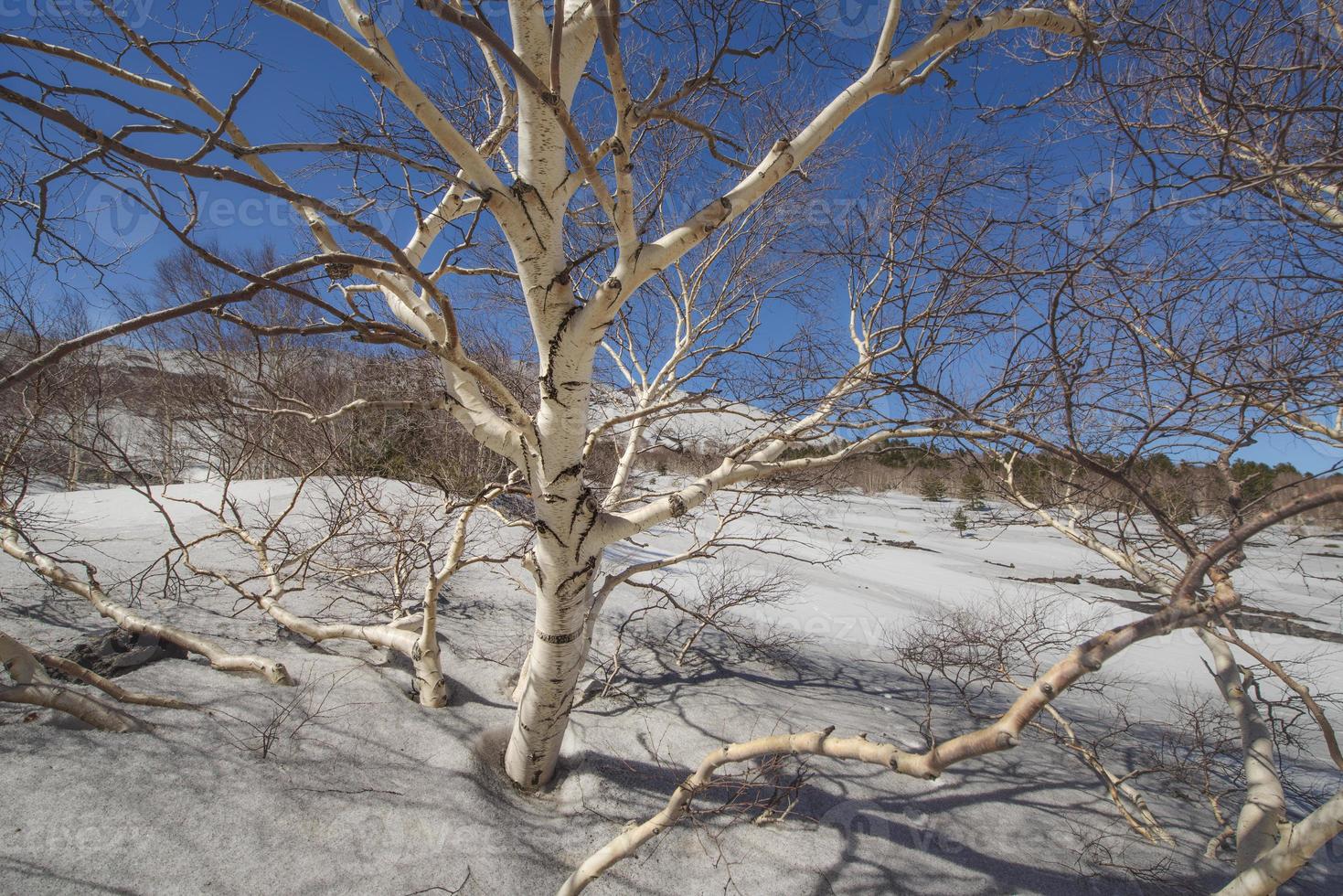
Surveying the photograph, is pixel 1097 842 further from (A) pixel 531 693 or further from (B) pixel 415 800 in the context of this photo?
(B) pixel 415 800

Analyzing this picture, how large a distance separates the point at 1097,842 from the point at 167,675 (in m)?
5.62

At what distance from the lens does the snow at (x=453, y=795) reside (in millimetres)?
2453

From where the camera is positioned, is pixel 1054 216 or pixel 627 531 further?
pixel 627 531

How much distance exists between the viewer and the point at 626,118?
189 centimetres

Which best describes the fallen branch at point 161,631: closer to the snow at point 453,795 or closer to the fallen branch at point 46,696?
the snow at point 453,795

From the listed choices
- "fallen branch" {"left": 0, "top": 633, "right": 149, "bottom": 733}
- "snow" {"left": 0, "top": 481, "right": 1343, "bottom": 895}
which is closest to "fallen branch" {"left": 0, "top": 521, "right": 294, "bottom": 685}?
"snow" {"left": 0, "top": 481, "right": 1343, "bottom": 895}

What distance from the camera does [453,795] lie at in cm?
308

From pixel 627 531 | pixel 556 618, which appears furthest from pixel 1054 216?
pixel 556 618

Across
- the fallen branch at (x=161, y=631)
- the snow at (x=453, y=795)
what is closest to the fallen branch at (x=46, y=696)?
the snow at (x=453, y=795)

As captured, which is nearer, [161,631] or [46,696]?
[46,696]

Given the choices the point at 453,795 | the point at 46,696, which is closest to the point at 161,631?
the point at 46,696

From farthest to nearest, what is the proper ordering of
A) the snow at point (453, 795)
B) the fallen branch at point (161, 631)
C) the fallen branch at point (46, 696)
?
the fallen branch at point (161, 631) < the fallen branch at point (46, 696) < the snow at point (453, 795)

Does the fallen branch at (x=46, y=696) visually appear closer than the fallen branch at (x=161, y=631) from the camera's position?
Yes

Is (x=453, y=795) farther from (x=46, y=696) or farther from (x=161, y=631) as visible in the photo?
(x=161, y=631)
